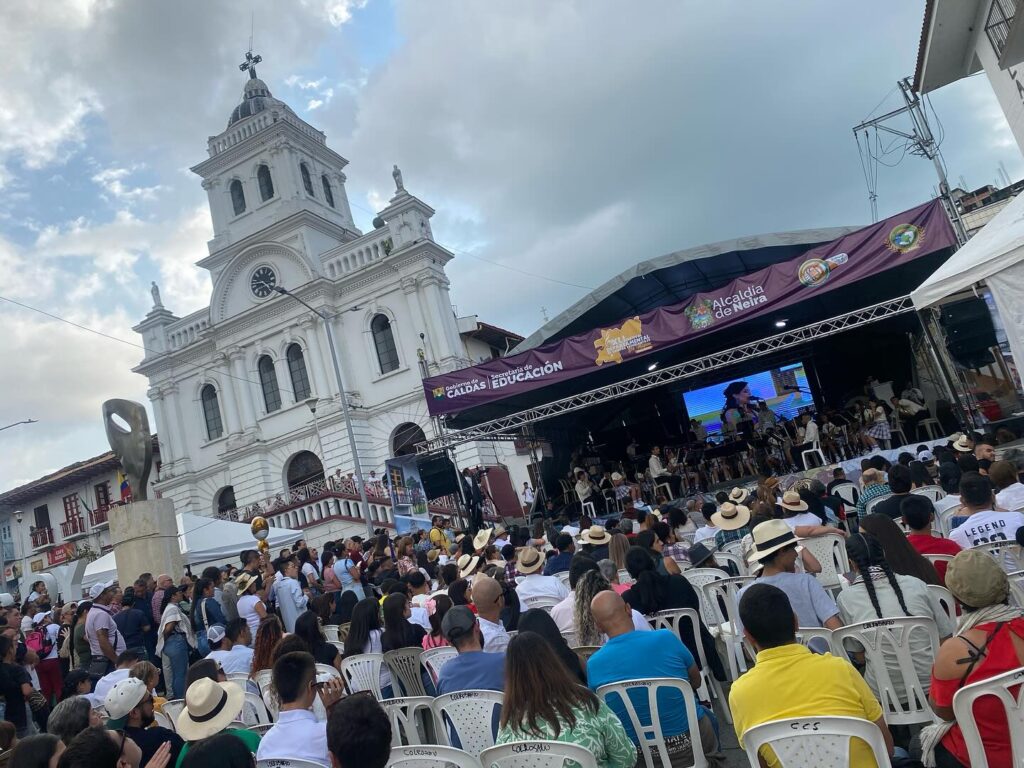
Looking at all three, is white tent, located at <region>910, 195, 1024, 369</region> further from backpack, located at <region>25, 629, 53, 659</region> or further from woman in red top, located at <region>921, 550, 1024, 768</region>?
backpack, located at <region>25, 629, 53, 659</region>

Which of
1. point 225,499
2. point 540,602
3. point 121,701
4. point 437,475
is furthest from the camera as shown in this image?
point 225,499

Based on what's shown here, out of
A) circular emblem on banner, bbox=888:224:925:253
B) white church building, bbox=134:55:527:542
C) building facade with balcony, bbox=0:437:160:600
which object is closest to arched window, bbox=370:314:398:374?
white church building, bbox=134:55:527:542

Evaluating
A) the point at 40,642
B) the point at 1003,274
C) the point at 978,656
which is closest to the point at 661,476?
the point at 1003,274

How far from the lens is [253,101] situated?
103ft

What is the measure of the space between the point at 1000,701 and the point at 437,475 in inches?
628

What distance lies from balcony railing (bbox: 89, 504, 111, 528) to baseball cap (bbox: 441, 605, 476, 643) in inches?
1424

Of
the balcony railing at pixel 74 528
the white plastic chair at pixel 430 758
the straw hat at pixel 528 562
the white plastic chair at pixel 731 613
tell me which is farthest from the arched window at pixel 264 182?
the white plastic chair at pixel 430 758

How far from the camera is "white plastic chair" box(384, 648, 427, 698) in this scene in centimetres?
511

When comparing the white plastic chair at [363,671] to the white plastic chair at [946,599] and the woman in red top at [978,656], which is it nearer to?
the white plastic chair at [946,599]

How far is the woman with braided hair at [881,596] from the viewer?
11.7 ft

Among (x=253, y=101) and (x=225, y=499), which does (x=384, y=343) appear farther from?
(x=253, y=101)

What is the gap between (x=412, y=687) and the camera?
5180 mm

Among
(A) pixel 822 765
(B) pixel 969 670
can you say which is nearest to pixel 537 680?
(A) pixel 822 765

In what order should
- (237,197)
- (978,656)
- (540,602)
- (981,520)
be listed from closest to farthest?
(978,656) → (981,520) → (540,602) → (237,197)
